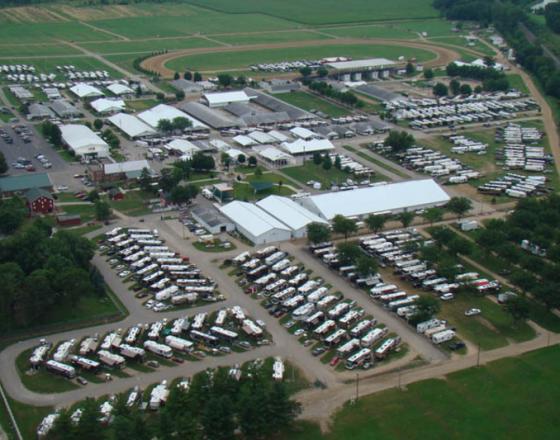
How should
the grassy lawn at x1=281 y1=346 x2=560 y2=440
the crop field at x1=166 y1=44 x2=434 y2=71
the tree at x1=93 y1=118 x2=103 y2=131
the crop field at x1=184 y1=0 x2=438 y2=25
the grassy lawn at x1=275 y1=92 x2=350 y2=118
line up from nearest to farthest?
1. the grassy lawn at x1=281 y1=346 x2=560 y2=440
2. the tree at x1=93 y1=118 x2=103 y2=131
3. the grassy lawn at x1=275 y1=92 x2=350 y2=118
4. the crop field at x1=166 y1=44 x2=434 y2=71
5. the crop field at x1=184 y1=0 x2=438 y2=25

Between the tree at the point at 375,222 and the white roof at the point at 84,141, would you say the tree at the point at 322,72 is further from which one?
the tree at the point at 375,222

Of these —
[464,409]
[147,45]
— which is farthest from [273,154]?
[147,45]

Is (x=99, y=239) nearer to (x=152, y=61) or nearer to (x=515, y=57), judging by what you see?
(x=152, y=61)

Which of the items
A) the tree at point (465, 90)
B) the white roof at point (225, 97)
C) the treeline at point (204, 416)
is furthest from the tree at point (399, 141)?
the treeline at point (204, 416)

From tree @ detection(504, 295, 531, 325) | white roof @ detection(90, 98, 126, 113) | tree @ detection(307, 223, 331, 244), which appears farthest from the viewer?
white roof @ detection(90, 98, 126, 113)

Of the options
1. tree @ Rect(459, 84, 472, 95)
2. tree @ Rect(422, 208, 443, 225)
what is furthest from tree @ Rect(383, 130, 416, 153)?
tree @ Rect(459, 84, 472, 95)

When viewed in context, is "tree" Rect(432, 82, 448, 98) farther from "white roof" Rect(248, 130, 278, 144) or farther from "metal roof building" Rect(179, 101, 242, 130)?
"white roof" Rect(248, 130, 278, 144)

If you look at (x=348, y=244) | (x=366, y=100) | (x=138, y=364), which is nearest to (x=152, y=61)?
(x=366, y=100)
